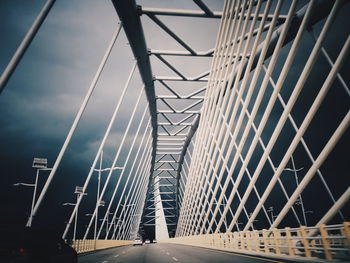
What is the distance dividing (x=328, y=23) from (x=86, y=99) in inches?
426

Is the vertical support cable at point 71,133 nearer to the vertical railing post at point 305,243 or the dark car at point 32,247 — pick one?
the dark car at point 32,247

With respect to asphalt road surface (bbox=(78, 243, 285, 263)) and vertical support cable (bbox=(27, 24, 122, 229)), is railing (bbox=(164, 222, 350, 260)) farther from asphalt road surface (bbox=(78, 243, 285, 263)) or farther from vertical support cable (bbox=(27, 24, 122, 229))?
vertical support cable (bbox=(27, 24, 122, 229))

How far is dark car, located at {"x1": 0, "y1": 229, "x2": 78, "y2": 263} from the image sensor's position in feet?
14.3

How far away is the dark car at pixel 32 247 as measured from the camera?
172 inches

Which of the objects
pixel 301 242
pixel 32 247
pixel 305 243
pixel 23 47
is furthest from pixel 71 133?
pixel 301 242

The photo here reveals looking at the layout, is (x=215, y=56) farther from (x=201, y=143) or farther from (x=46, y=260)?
(x=46, y=260)

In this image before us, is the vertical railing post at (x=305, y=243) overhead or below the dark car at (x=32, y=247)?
overhead

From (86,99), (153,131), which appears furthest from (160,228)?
(86,99)

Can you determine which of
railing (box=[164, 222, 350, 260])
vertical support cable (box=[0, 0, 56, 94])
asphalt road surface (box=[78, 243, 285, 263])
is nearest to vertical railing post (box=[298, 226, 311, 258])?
railing (box=[164, 222, 350, 260])

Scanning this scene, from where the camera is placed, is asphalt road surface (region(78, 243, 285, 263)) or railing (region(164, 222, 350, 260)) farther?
asphalt road surface (region(78, 243, 285, 263))

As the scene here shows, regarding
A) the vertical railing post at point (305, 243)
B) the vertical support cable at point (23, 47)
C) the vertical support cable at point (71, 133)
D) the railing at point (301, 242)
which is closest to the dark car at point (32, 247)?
the vertical support cable at point (23, 47)

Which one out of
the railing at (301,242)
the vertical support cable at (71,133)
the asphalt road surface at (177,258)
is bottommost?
the asphalt road surface at (177,258)

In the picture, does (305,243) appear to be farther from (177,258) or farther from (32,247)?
(32,247)

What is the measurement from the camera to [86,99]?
12.5 meters
